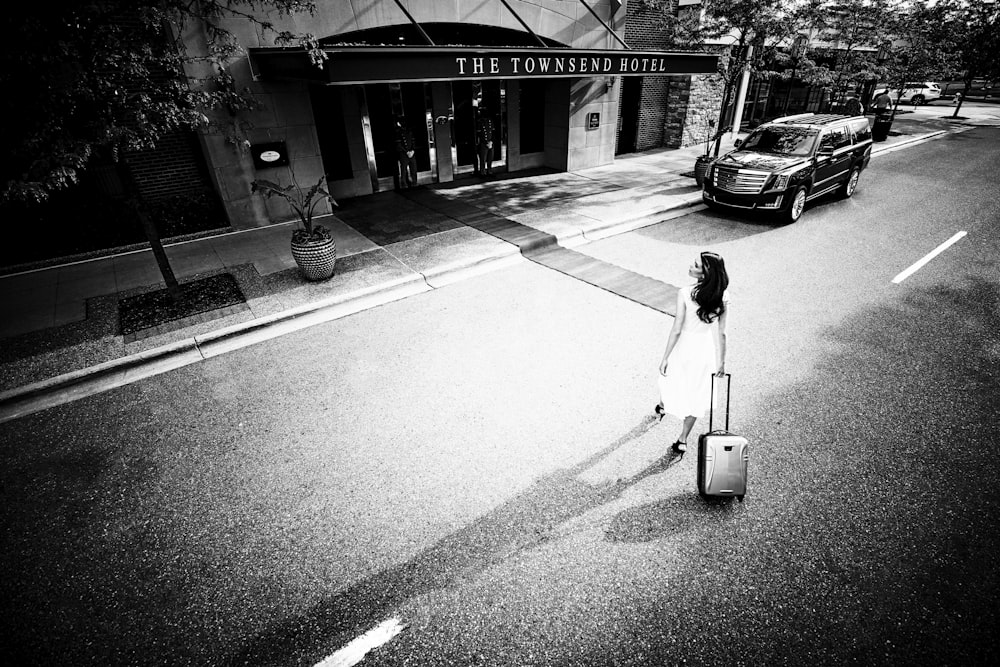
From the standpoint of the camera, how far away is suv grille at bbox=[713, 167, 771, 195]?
1080 centimetres

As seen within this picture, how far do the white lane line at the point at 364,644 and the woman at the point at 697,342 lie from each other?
2.92m

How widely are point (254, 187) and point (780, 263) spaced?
31.3ft

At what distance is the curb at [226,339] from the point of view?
579 cm

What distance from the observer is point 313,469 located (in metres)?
4.64

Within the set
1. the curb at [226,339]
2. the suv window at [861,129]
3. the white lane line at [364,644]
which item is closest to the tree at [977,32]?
the suv window at [861,129]

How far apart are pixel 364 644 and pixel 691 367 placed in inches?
131

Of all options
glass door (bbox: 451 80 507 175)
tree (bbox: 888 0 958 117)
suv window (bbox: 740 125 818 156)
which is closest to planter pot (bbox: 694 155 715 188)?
suv window (bbox: 740 125 818 156)

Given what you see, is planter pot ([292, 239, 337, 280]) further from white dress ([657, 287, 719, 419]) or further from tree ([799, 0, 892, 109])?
tree ([799, 0, 892, 109])

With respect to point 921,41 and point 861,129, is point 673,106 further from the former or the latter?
point 921,41

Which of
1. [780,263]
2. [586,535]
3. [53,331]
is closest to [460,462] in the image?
[586,535]

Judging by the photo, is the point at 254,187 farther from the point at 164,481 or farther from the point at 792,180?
the point at 792,180

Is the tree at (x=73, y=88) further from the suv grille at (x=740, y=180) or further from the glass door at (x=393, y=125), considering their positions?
the suv grille at (x=740, y=180)

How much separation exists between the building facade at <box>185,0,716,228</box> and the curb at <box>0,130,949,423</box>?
11.6 ft

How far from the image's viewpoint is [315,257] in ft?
26.3
